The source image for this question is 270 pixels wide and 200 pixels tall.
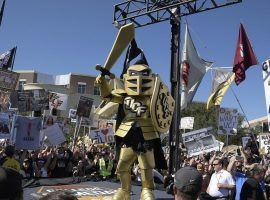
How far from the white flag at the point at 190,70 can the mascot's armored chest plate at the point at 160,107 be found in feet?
17.9

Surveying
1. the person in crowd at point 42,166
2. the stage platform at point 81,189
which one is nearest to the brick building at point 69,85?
the person in crowd at point 42,166

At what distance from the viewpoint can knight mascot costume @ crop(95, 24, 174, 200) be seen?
5480 mm

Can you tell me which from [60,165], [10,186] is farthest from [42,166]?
[10,186]

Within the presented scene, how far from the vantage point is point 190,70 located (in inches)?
456

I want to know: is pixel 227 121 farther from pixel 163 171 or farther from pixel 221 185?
pixel 221 185

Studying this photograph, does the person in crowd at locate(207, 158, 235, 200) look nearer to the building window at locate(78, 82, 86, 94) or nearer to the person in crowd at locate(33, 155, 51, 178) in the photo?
the person in crowd at locate(33, 155, 51, 178)

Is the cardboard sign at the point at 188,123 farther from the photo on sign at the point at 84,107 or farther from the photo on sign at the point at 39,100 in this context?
the photo on sign at the point at 39,100

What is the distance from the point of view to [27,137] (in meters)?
10.1

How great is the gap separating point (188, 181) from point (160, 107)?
9.90ft

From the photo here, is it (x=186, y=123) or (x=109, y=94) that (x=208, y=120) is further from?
(x=109, y=94)

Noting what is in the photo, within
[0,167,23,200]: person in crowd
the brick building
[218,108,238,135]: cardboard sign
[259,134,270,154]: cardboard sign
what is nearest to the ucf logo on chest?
[0,167,23,200]: person in crowd

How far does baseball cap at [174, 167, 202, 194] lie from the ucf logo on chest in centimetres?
287

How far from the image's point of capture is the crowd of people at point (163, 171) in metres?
5.51

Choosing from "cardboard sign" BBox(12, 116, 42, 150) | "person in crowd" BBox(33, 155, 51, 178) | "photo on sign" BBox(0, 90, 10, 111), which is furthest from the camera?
"photo on sign" BBox(0, 90, 10, 111)
